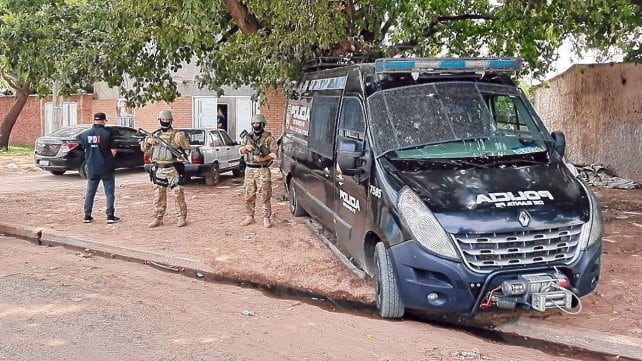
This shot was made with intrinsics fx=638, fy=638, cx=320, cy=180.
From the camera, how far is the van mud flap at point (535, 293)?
4910 mm

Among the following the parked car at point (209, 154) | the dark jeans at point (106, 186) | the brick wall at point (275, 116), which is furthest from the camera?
the brick wall at point (275, 116)

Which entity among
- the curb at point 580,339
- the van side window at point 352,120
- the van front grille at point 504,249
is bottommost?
the curb at point 580,339

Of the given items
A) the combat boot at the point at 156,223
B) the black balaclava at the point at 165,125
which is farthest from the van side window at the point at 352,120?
the combat boot at the point at 156,223

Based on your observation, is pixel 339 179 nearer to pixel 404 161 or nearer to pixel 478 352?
pixel 404 161

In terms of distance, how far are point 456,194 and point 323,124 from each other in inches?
120

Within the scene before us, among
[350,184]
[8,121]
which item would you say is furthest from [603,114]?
[8,121]

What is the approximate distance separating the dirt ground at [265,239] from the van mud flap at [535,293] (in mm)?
666

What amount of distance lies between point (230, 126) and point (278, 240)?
14.9 metres

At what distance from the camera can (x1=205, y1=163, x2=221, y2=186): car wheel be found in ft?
49.9

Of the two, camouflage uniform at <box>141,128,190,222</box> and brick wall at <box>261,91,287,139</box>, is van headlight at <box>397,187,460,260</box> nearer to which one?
camouflage uniform at <box>141,128,190,222</box>

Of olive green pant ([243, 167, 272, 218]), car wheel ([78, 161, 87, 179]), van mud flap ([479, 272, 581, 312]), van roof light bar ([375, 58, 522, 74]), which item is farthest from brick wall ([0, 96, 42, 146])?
van mud flap ([479, 272, 581, 312])

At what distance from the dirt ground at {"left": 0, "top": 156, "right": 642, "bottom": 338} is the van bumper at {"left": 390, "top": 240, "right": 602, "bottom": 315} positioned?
1.92 feet

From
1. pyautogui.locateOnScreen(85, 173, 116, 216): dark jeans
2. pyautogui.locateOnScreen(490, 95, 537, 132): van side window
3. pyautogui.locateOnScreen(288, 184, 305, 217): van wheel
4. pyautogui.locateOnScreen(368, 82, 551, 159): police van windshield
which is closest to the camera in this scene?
pyautogui.locateOnScreen(368, 82, 551, 159): police van windshield

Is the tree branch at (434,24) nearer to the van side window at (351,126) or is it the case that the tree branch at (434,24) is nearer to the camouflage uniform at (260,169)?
the camouflage uniform at (260,169)
